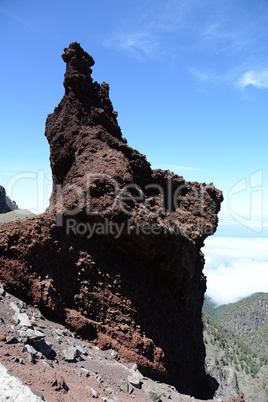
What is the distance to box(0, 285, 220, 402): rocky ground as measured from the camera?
4.98 m

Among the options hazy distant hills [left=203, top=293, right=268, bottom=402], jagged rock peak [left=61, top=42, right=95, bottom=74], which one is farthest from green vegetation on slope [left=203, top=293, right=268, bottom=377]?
jagged rock peak [left=61, top=42, right=95, bottom=74]

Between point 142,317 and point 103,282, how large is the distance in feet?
6.89

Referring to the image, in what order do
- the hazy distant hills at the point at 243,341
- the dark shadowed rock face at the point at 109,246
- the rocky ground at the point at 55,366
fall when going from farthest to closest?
the hazy distant hills at the point at 243,341
the dark shadowed rock face at the point at 109,246
the rocky ground at the point at 55,366

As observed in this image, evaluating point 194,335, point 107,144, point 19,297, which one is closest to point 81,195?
point 107,144

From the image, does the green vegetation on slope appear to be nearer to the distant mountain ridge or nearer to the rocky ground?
the distant mountain ridge

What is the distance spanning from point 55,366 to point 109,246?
187 inches

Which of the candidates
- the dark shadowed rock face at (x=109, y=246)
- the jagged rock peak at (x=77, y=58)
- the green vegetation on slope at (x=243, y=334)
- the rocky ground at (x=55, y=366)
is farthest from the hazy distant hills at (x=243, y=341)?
the jagged rock peak at (x=77, y=58)

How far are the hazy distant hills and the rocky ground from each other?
1498 cm

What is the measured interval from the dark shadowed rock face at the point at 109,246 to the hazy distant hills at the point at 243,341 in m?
11.3

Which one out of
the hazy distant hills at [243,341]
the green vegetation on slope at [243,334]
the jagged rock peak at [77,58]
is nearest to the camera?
the jagged rock peak at [77,58]

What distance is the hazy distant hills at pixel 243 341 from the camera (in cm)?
5831

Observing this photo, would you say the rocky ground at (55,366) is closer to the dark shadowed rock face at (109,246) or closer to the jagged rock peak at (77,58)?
the dark shadowed rock face at (109,246)

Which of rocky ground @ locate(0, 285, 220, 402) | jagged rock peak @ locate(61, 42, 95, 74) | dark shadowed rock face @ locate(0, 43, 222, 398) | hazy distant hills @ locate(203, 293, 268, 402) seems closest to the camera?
rocky ground @ locate(0, 285, 220, 402)

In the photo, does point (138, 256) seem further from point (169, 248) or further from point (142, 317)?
point (142, 317)
